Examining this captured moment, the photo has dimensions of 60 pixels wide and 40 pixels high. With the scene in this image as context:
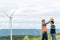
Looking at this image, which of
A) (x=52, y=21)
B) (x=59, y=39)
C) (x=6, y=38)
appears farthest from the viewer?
(x=6, y=38)

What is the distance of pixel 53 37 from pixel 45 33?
603 millimetres

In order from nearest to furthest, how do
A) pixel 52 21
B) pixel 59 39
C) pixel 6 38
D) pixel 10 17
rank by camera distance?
pixel 52 21 → pixel 59 39 → pixel 10 17 → pixel 6 38

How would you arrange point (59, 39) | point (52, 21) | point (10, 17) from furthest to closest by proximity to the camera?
point (10, 17) → point (59, 39) → point (52, 21)

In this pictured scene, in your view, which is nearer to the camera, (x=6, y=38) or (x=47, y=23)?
(x=47, y=23)

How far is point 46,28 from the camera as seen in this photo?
64.5 ft

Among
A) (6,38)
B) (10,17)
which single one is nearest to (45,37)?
(10,17)

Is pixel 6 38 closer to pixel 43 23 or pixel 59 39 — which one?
pixel 59 39

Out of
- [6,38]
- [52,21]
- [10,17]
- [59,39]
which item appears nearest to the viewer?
[52,21]

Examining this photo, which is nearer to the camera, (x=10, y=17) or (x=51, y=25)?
(x=51, y=25)

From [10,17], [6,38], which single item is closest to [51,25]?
[10,17]

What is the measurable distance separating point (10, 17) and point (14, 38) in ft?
42.4

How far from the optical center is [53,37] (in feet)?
64.1

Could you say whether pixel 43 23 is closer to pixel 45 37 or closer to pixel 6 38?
pixel 45 37

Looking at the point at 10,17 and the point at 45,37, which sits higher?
the point at 10,17
